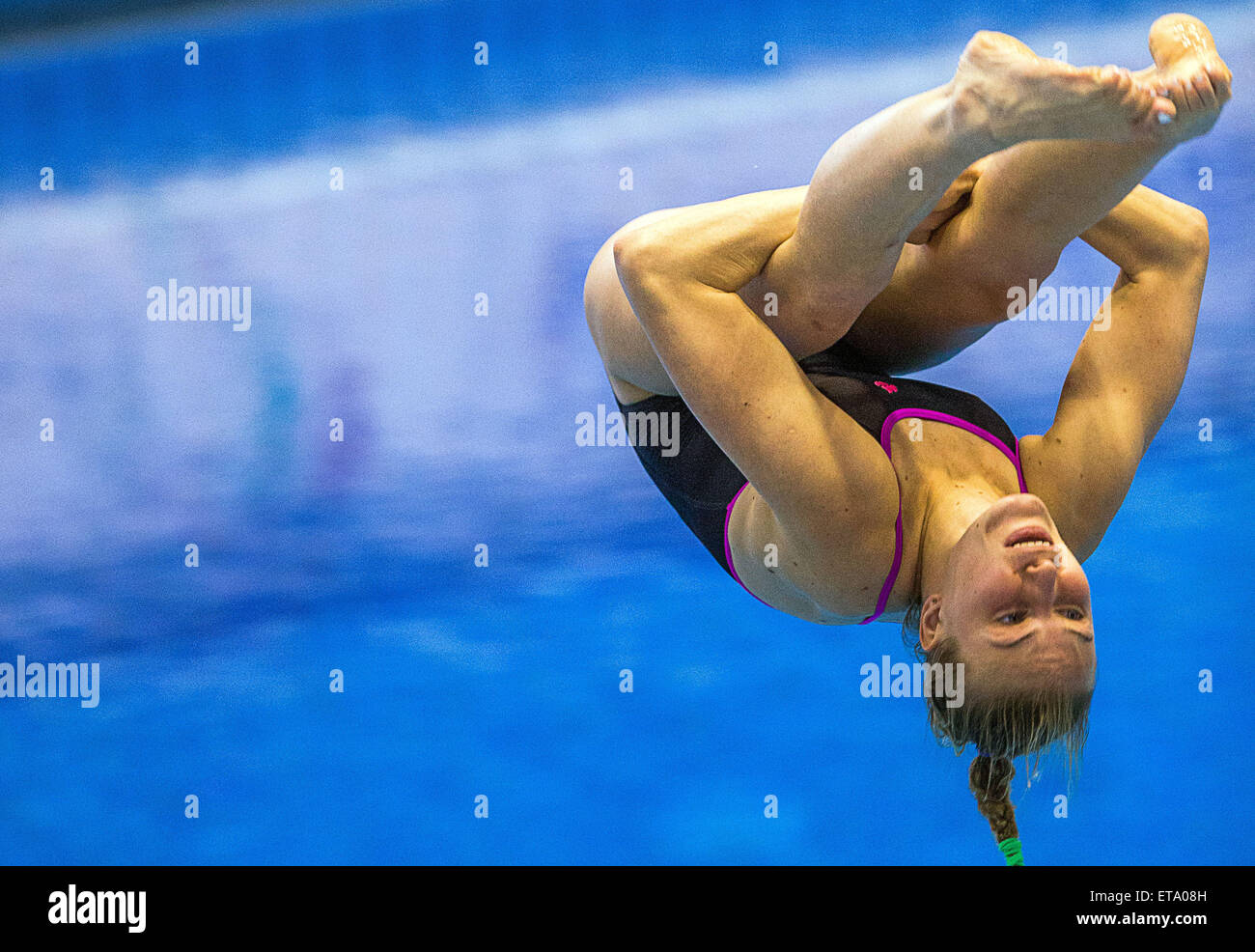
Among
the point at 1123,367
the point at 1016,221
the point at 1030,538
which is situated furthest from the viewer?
the point at 1123,367

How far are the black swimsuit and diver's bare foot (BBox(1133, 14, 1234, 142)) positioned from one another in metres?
0.50

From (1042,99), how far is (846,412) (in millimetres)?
512

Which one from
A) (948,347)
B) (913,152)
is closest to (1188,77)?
(913,152)

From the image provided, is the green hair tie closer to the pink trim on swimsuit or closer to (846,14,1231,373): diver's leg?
the pink trim on swimsuit

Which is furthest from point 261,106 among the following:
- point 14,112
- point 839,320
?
point 839,320

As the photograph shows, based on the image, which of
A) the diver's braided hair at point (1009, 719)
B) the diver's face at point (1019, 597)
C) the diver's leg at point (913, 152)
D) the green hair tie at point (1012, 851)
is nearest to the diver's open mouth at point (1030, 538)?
the diver's face at point (1019, 597)

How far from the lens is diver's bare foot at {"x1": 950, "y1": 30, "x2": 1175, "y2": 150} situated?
1.19 metres

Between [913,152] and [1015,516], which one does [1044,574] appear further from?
[913,152]

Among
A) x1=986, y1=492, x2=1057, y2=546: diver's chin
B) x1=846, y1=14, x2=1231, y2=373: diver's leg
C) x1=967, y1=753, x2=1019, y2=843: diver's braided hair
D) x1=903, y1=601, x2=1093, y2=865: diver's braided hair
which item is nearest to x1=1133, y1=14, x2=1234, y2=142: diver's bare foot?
x1=846, y1=14, x2=1231, y2=373: diver's leg

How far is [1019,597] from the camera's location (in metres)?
1.47

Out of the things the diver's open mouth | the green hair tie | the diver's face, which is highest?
the diver's open mouth

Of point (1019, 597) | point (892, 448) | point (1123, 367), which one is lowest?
point (1019, 597)

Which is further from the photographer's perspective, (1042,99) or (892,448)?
(892,448)

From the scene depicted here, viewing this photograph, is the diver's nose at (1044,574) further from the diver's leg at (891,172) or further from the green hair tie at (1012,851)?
the green hair tie at (1012,851)
